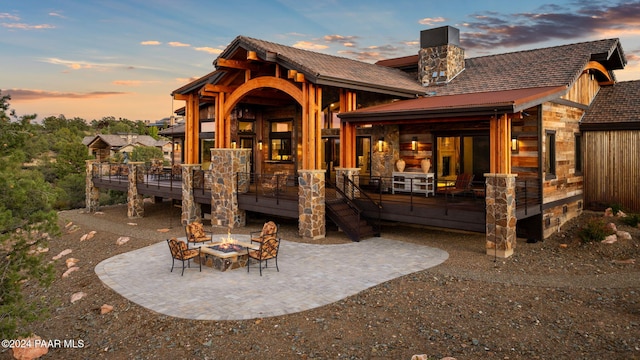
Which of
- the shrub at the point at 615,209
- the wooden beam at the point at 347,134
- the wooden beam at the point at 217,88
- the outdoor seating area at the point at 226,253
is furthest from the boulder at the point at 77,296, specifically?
the shrub at the point at 615,209

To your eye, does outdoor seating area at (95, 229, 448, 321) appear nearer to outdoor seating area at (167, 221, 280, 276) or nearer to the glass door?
outdoor seating area at (167, 221, 280, 276)

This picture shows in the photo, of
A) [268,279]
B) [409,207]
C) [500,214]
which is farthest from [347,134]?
[268,279]

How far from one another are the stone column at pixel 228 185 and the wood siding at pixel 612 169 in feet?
42.7

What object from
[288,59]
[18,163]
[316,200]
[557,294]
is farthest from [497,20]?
[18,163]

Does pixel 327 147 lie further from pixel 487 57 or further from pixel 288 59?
pixel 487 57

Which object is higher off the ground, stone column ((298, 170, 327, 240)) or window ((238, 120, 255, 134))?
window ((238, 120, 255, 134))

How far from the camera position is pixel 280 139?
67.2 feet

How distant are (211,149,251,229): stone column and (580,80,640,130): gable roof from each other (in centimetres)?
1283

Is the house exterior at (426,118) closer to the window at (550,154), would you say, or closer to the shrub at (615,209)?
the window at (550,154)

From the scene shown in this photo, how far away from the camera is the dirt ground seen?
6152mm

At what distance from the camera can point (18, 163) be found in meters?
6.20

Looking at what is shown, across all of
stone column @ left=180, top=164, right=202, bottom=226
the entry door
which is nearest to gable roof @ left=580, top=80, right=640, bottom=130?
the entry door

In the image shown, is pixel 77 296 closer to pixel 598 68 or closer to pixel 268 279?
pixel 268 279

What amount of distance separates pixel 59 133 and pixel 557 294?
71.4m
